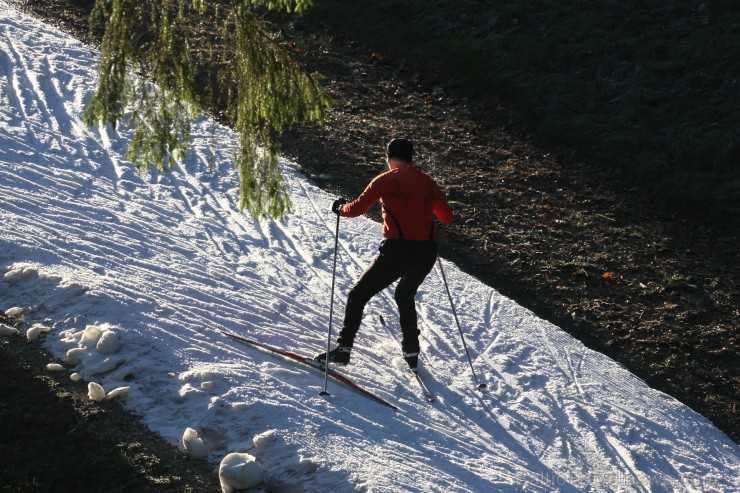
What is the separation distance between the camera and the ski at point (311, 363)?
307 inches

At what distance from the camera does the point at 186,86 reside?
7.53m

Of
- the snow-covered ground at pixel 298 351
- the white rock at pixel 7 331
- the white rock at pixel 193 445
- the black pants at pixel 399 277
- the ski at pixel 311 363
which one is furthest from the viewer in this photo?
the white rock at pixel 7 331

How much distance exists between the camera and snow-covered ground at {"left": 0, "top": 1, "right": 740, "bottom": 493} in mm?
7078

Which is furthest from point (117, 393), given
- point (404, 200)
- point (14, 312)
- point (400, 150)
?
point (400, 150)

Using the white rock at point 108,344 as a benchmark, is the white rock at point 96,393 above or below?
below

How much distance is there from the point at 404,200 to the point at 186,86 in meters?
2.11

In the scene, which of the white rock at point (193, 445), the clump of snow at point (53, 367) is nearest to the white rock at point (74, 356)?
the clump of snow at point (53, 367)

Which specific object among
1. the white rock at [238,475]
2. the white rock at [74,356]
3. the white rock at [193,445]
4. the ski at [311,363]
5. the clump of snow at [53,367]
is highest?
the ski at [311,363]

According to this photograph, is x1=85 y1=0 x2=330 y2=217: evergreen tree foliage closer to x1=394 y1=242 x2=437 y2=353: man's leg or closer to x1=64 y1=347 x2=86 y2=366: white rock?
x1=394 y1=242 x2=437 y2=353: man's leg

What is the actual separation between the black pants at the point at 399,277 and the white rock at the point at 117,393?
6.46ft

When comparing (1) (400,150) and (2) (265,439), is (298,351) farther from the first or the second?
(1) (400,150)

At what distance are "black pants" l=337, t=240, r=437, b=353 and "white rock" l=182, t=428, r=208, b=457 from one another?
187 cm

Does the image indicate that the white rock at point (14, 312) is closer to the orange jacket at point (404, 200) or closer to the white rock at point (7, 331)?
the white rock at point (7, 331)

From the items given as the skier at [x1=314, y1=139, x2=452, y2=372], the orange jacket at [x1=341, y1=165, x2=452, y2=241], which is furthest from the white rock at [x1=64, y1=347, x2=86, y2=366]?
the orange jacket at [x1=341, y1=165, x2=452, y2=241]
